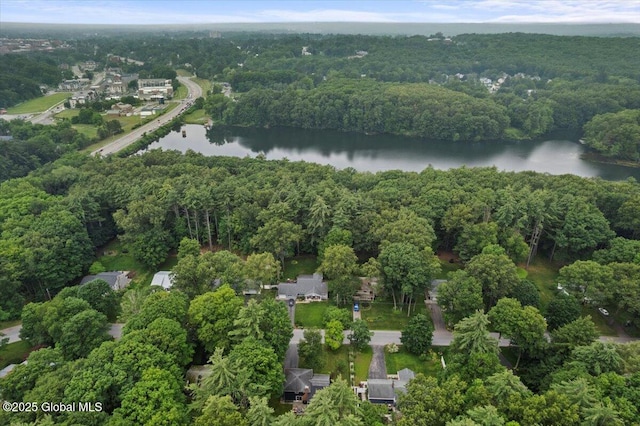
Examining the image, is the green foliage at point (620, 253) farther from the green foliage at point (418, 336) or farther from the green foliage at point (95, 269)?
the green foliage at point (95, 269)

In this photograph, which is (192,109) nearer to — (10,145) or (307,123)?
(307,123)

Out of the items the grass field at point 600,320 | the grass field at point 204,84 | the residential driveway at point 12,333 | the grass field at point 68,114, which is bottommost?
the residential driveway at point 12,333

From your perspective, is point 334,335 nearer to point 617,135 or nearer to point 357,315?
point 357,315

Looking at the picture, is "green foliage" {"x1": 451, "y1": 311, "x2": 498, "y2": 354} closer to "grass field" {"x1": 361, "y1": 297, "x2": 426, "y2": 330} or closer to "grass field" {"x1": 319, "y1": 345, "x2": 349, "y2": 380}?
"grass field" {"x1": 361, "y1": 297, "x2": 426, "y2": 330}

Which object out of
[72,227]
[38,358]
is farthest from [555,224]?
[72,227]

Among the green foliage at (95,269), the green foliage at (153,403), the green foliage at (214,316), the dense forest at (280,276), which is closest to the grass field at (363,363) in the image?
the dense forest at (280,276)
